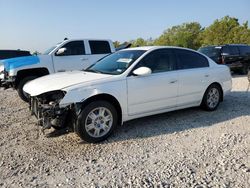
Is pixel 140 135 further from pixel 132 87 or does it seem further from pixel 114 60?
pixel 114 60

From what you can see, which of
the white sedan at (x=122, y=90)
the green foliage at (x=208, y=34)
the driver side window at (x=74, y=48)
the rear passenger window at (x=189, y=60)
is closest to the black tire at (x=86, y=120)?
the white sedan at (x=122, y=90)

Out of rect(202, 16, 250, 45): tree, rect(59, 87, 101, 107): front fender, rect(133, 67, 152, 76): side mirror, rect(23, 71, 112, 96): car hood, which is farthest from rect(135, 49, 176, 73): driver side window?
rect(202, 16, 250, 45): tree

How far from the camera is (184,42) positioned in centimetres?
5884

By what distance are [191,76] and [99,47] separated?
501 centimetres

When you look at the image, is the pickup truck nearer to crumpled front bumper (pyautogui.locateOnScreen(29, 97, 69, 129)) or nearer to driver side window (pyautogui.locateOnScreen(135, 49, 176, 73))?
crumpled front bumper (pyautogui.locateOnScreen(29, 97, 69, 129))

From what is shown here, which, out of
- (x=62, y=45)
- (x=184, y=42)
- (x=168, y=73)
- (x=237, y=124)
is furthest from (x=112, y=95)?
(x=184, y=42)

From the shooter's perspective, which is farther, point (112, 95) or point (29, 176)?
point (112, 95)

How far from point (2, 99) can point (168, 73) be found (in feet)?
18.4

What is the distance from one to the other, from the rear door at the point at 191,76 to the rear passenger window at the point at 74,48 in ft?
15.0

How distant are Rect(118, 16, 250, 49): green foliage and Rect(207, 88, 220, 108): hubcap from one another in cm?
3498

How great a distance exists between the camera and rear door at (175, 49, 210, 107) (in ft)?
20.7

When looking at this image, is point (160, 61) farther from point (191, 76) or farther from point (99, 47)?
point (99, 47)

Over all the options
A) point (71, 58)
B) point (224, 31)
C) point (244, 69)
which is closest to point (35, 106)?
point (71, 58)

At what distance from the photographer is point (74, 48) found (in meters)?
10.1
